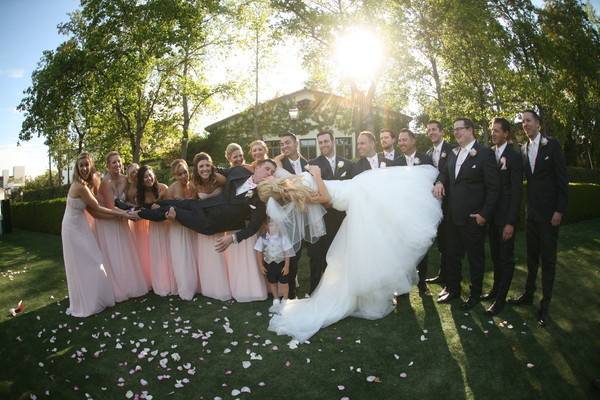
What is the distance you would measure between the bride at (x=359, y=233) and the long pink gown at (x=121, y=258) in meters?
2.53

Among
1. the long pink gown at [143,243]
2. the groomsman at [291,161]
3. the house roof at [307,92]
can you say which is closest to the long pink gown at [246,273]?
the groomsman at [291,161]

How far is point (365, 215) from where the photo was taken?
453cm

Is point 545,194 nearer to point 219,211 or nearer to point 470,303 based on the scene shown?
point 470,303

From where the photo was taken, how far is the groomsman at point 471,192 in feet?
14.9

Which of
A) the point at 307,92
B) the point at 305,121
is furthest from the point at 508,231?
the point at 307,92

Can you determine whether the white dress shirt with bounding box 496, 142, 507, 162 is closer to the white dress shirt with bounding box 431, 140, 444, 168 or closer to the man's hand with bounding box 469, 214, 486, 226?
the man's hand with bounding box 469, 214, 486, 226

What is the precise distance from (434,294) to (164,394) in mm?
3669

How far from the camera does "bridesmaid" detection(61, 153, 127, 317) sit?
5.25 metres

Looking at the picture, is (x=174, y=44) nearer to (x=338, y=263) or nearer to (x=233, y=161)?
(x=233, y=161)

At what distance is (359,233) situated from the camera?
4492 millimetres

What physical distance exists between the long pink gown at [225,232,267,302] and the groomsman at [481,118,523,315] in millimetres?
2875

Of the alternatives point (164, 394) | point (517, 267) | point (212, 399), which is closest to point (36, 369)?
point (164, 394)

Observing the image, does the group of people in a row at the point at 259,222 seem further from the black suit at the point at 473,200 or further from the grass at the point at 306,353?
the grass at the point at 306,353

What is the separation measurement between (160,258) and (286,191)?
2534 millimetres
